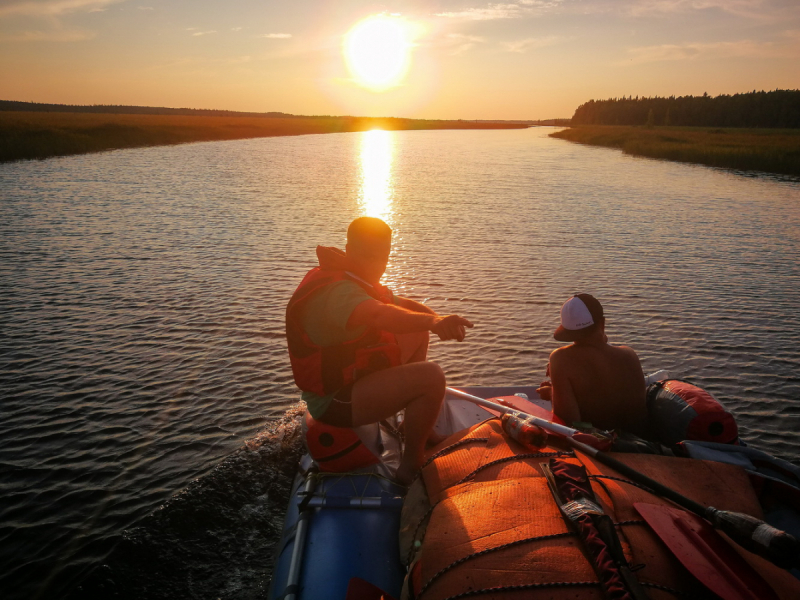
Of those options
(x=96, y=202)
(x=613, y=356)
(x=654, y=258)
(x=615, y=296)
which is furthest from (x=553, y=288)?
(x=96, y=202)

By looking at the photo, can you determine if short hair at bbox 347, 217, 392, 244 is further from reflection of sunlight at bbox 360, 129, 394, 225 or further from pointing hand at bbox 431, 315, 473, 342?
reflection of sunlight at bbox 360, 129, 394, 225

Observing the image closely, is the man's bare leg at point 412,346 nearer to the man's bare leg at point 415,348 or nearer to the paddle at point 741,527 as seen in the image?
the man's bare leg at point 415,348

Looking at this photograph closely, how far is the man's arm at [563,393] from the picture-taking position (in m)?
4.75

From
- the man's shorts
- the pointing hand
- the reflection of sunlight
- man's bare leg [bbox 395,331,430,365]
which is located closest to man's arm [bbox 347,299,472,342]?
the pointing hand

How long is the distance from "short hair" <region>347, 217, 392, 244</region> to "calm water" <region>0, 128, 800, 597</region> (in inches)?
134

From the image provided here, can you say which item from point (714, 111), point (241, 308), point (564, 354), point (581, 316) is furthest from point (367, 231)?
point (714, 111)

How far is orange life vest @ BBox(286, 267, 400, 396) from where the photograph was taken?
13.3ft

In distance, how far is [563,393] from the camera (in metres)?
4.76

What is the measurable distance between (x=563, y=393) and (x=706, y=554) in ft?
6.28

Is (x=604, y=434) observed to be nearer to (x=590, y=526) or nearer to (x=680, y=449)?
(x=680, y=449)

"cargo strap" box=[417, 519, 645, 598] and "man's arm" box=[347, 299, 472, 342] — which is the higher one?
"man's arm" box=[347, 299, 472, 342]

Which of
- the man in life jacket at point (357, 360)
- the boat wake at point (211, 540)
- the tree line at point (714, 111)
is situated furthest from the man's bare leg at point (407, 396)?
the tree line at point (714, 111)

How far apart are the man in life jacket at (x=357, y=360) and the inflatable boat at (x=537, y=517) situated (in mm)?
261

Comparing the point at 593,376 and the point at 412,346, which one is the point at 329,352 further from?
the point at 593,376
